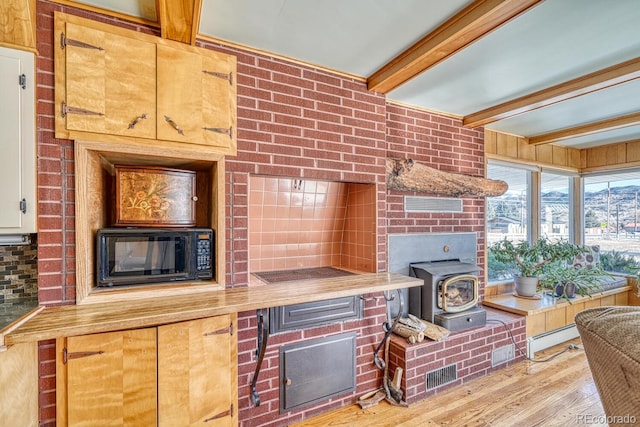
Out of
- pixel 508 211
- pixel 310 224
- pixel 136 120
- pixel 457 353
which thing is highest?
pixel 136 120

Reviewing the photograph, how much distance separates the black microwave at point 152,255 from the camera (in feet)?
4.83

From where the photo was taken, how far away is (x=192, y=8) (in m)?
1.37

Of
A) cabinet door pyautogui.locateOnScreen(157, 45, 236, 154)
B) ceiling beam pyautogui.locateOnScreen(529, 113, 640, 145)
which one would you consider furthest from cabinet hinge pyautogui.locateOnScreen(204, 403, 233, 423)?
ceiling beam pyautogui.locateOnScreen(529, 113, 640, 145)

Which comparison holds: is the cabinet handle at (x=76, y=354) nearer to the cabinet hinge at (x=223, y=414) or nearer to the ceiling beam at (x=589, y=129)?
the cabinet hinge at (x=223, y=414)

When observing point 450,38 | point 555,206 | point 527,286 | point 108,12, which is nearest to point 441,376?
point 527,286

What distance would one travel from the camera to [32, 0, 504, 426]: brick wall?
1378 millimetres

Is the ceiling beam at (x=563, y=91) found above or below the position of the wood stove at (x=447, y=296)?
above

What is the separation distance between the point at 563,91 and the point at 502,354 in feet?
7.27

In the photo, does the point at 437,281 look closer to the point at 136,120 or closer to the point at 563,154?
the point at 136,120

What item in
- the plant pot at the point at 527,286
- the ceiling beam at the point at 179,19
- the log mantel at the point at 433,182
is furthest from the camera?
the plant pot at the point at 527,286

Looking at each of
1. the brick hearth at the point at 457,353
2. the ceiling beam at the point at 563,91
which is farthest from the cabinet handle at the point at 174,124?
the ceiling beam at the point at 563,91

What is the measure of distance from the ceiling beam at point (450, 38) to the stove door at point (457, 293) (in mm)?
1667

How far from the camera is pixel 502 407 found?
6.87ft

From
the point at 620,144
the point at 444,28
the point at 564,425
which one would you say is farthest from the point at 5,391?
the point at 620,144
